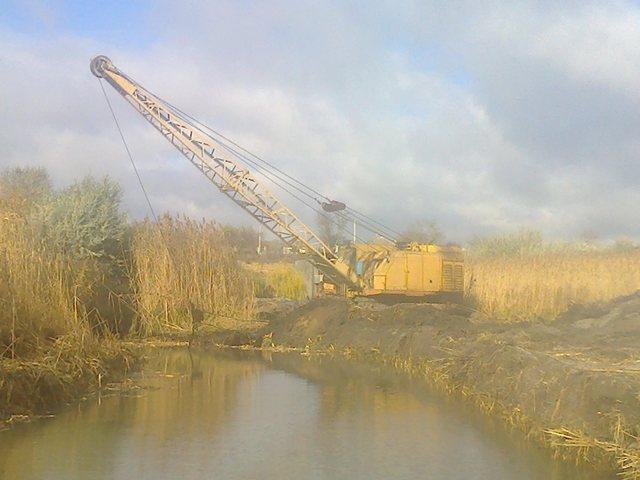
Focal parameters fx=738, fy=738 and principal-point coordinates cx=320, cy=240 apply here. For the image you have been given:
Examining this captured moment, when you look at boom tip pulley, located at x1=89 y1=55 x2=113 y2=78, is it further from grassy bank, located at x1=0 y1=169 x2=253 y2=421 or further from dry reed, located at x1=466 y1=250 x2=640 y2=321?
dry reed, located at x1=466 y1=250 x2=640 y2=321

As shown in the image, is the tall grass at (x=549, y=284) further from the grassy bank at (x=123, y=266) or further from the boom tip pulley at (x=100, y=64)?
the boom tip pulley at (x=100, y=64)

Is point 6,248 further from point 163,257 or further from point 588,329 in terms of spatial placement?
point 588,329

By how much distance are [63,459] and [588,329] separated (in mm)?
13058

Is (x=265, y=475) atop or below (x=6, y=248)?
below

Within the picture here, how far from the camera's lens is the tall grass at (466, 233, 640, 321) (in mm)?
24828

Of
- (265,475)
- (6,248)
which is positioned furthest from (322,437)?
(6,248)

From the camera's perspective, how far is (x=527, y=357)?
1184 centimetres

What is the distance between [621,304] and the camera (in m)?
19.7

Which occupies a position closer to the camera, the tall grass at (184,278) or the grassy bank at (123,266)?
the grassy bank at (123,266)

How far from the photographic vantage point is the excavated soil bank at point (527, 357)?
898 centimetres

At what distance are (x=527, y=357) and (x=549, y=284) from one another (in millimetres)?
13965

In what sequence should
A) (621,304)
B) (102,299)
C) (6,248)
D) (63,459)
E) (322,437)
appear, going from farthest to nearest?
(102,299) < (621,304) < (6,248) < (322,437) < (63,459)

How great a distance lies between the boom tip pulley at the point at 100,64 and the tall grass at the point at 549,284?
52.4ft

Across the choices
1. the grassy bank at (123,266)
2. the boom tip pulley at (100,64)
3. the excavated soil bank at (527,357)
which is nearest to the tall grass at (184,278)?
the grassy bank at (123,266)
